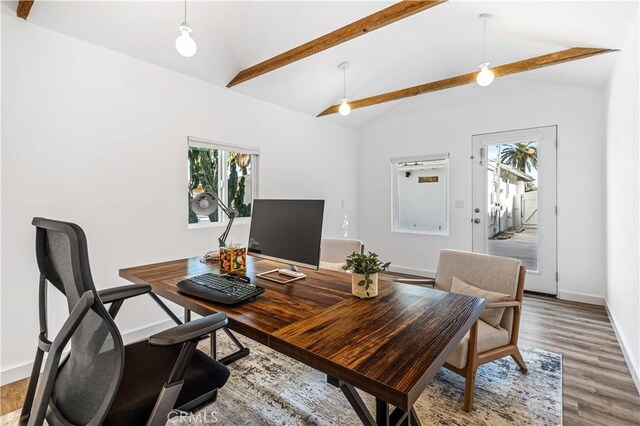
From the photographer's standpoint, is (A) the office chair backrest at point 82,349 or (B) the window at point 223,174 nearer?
(A) the office chair backrest at point 82,349

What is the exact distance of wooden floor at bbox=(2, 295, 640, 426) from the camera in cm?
182

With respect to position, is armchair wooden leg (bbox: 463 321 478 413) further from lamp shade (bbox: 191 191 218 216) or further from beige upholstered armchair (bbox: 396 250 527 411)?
lamp shade (bbox: 191 191 218 216)

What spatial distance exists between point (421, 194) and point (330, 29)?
10.3 ft

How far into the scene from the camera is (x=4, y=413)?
1.84m

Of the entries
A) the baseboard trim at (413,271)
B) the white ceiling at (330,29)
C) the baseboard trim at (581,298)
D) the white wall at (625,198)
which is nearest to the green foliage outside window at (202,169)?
the white ceiling at (330,29)

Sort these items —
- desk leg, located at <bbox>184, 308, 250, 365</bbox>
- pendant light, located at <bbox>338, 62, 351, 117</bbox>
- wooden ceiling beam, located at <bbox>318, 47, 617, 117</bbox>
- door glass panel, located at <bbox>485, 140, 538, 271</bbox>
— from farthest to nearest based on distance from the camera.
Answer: door glass panel, located at <bbox>485, 140, 538, 271</bbox>, pendant light, located at <bbox>338, 62, 351, 117</bbox>, wooden ceiling beam, located at <bbox>318, 47, 617, 117</bbox>, desk leg, located at <bbox>184, 308, 250, 365</bbox>

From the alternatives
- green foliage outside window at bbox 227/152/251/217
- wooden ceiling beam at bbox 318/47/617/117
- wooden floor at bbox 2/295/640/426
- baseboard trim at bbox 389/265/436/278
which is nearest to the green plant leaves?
wooden floor at bbox 2/295/640/426

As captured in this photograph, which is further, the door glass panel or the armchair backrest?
the door glass panel

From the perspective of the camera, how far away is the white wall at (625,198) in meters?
2.16

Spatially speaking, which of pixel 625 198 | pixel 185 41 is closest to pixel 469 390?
pixel 625 198

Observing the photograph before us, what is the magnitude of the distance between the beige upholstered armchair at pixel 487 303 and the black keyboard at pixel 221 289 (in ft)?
3.28

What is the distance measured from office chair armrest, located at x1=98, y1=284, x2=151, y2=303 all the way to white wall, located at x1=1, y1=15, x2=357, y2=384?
4.48 ft

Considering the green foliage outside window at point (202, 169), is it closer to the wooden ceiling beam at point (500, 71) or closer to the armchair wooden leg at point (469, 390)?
the wooden ceiling beam at point (500, 71)

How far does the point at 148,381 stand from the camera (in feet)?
3.78
